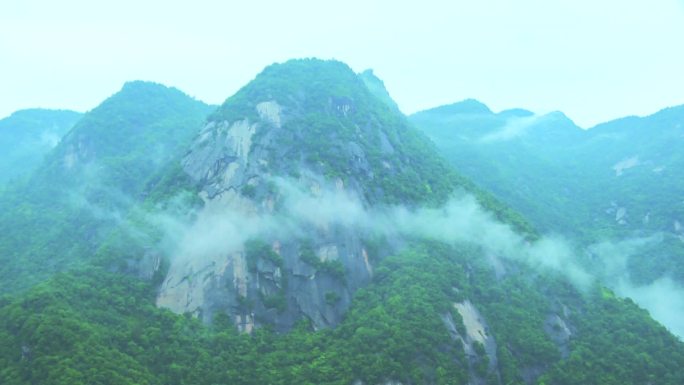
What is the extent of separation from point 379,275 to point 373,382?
22763 mm

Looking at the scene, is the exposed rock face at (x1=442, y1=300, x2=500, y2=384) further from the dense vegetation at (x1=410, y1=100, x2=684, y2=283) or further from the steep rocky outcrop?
the dense vegetation at (x1=410, y1=100, x2=684, y2=283)

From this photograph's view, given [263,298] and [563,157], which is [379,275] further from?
[563,157]

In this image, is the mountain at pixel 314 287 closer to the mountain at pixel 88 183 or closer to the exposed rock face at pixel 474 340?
the exposed rock face at pixel 474 340

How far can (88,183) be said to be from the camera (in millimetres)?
123688

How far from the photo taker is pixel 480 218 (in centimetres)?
10975

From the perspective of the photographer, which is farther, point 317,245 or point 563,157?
point 563,157

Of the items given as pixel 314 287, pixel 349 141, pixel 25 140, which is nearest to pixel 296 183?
pixel 349 141

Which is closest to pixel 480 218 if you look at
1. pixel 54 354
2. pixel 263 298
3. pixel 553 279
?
pixel 553 279

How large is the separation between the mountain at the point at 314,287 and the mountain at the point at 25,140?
2411 inches

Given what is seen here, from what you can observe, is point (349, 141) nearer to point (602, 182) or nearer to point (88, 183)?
point (88, 183)

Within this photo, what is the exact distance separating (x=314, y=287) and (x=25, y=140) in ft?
440

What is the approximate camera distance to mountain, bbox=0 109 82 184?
165 metres

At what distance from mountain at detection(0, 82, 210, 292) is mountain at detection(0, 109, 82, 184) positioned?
98.1 feet

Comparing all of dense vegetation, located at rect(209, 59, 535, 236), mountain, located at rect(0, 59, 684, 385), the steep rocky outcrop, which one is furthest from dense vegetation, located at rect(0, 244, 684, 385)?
dense vegetation, located at rect(209, 59, 535, 236)
